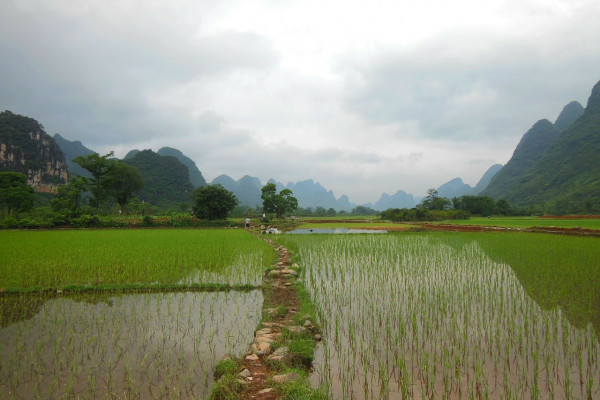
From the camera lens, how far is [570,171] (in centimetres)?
6278

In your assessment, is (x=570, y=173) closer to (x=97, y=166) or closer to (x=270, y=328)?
(x=270, y=328)

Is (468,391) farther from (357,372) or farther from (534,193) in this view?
(534,193)

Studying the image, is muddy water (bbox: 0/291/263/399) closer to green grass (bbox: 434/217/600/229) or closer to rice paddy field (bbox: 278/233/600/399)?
rice paddy field (bbox: 278/233/600/399)

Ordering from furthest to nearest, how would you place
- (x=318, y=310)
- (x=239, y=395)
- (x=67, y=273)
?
(x=67, y=273)
(x=318, y=310)
(x=239, y=395)

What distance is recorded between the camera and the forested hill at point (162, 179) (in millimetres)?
66125

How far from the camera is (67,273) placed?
7.34 m

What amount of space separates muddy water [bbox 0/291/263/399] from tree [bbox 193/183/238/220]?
22.8 metres

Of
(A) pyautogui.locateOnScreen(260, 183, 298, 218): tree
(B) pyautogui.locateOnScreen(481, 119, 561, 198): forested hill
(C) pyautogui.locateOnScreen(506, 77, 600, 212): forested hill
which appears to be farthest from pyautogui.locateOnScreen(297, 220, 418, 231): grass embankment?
(B) pyautogui.locateOnScreen(481, 119, 561, 198): forested hill

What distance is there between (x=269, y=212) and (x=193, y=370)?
97.7 feet

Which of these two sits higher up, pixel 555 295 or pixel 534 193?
pixel 534 193

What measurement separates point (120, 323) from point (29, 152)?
252 ft

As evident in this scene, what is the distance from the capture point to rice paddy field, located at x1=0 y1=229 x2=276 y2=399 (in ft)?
9.73

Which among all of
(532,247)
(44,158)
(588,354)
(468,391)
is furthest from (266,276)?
(44,158)

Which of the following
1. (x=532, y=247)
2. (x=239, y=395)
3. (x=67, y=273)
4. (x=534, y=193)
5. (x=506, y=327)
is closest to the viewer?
(x=239, y=395)
